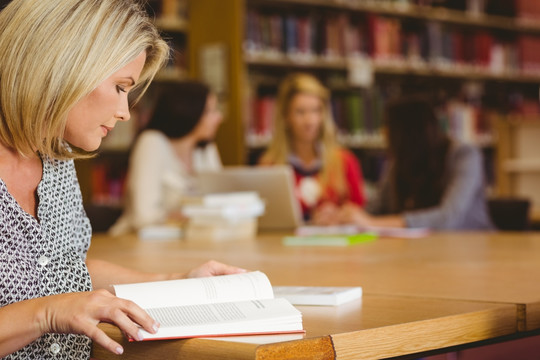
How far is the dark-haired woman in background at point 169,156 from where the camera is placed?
10.7 ft

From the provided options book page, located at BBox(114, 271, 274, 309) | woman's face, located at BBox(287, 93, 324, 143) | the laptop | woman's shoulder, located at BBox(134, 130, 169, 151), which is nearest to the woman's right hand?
book page, located at BBox(114, 271, 274, 309)

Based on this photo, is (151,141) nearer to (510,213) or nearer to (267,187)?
(267,187)

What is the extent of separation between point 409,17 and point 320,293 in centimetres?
434

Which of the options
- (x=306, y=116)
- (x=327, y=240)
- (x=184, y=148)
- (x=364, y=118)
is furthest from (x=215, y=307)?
(x=364, y=118)

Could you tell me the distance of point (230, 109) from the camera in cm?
427

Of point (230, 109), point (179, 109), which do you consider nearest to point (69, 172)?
point (179, 109)

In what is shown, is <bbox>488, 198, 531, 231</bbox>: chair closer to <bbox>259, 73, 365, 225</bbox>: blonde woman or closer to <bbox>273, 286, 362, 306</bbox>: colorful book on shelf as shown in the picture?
<bbox>259, 73, 365, 225</bbox>: blonde woman

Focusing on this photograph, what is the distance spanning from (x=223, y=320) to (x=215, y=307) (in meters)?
0.09

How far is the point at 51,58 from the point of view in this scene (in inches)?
41.9

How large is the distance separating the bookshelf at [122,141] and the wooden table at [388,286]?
1.89 metres

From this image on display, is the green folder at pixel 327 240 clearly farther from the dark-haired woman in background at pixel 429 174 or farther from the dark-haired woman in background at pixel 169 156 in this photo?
the dark-haired woman in background at pixel 169 156

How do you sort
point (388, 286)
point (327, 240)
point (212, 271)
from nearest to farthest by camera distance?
point (212, 271), point (388, 286), point (327, 240)

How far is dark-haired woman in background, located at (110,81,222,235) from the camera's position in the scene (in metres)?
3.27

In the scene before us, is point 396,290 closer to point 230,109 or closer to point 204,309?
point 204,309
